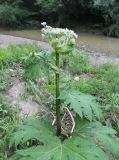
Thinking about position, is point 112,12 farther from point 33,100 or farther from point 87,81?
point 33,100

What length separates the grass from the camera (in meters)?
4.29

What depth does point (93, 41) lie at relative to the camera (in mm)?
10234

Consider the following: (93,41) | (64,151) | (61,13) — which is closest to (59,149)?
(64,151)

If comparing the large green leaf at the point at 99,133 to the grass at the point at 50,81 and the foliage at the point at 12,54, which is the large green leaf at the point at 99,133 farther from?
the foliage at the point at 12,54

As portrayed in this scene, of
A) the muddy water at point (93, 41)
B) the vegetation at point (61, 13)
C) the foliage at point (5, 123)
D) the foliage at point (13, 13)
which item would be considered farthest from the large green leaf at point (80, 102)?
the foliage at point (13, 13)

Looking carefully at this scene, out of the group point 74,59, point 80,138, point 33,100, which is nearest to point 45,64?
point 80,138

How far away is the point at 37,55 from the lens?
351cm

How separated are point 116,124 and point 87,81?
1040mm

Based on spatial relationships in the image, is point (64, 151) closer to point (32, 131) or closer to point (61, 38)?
point (32, 131)

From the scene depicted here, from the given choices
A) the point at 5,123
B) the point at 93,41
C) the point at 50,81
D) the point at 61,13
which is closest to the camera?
the point at 5,123

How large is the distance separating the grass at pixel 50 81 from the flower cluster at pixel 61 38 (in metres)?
0.19

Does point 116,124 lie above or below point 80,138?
below

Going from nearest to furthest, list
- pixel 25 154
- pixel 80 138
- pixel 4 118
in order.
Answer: pixel 25 154
pixel 80 138
pixel 4 118

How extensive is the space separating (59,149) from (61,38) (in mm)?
831
